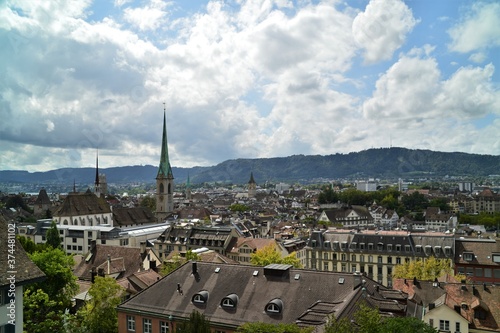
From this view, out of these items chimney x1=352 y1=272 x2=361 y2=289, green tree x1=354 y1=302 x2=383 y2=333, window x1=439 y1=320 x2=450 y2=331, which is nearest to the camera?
green tree x1=354 y1=302 x2=383 y2=333

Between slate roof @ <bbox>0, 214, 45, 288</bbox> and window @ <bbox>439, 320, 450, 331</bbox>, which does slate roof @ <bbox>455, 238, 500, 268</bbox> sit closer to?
window @ <bbox>439, 320, 450, 331</bbox>

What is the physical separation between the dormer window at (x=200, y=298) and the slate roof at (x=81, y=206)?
7780cm

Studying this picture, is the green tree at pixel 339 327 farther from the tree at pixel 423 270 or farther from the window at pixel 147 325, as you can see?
the tree at pixel 423 270

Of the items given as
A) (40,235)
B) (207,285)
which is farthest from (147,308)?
(40,235)

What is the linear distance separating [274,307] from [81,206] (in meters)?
86.4

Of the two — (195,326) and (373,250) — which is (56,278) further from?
(373,250)

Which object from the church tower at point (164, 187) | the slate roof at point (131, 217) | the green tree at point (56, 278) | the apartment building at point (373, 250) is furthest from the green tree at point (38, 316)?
the church tower at point (164, 187)

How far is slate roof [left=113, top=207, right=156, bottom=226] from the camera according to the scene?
113238 mm

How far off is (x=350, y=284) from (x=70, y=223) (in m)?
85.3

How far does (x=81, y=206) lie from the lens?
103688 millimetres

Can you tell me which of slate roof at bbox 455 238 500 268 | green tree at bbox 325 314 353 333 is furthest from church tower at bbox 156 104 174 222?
green tree at bbox 325 314 353 333

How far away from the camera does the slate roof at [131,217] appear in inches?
4458

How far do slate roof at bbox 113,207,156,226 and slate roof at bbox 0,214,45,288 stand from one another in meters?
92.1

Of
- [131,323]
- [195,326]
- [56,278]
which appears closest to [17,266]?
[195,326]
